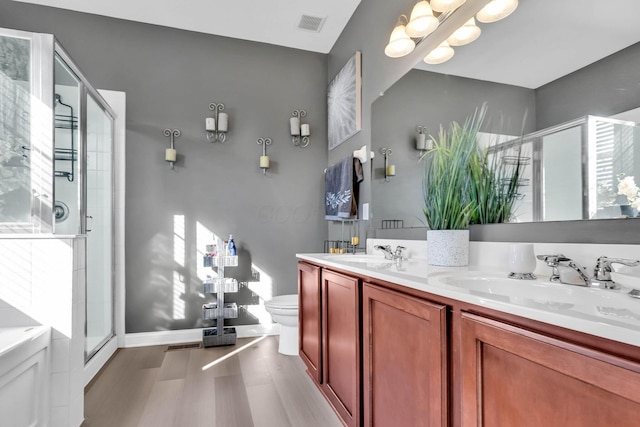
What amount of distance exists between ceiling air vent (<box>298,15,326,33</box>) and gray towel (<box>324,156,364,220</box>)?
1.23m

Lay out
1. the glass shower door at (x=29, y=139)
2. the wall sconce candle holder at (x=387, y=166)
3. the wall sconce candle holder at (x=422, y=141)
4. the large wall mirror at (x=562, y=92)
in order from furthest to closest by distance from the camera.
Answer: the wall sconce candle holder at (x=387, y=166)
the wall sconce candle holder at (x=422, y=141)
the glass shower door at (x=29, y=139)
the large wall mirror at (x=562, y=92)

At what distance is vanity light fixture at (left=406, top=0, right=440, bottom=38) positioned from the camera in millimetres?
1758

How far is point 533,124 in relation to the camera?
121 cm

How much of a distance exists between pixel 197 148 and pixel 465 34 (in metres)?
2.28

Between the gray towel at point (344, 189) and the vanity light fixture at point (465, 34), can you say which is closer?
the vanity light fixture at point (465, 34)

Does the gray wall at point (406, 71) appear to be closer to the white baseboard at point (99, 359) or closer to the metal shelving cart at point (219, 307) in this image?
the metal shelving cart at point (219, 307)

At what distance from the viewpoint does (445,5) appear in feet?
5.34

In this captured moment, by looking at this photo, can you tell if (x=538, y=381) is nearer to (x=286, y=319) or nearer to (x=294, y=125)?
(x=286, y=319)

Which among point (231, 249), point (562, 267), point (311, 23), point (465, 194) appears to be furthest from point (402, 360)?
point (311, 23)

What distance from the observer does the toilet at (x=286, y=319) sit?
2461 millimetres

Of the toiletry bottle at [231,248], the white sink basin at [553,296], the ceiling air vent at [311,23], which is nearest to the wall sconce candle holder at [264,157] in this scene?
the toiletry bottle at [231,248]

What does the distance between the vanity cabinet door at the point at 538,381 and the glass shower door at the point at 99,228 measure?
2.43 m

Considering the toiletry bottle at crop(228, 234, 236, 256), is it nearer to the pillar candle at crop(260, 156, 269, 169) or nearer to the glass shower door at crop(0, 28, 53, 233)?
the pillar candle at crop(260, 156, 269, 169)

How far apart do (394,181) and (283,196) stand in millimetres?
1361
